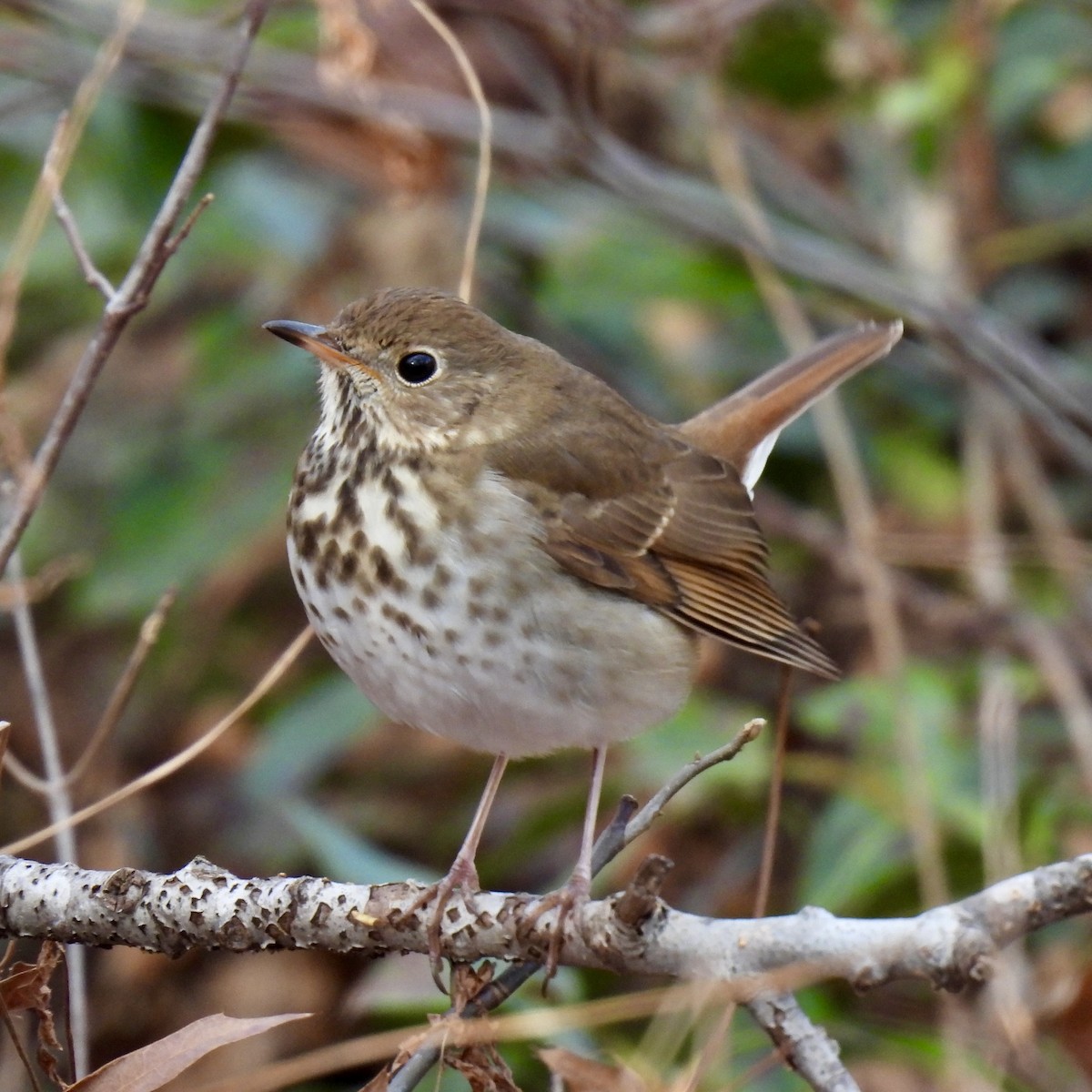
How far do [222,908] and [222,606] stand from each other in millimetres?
3007

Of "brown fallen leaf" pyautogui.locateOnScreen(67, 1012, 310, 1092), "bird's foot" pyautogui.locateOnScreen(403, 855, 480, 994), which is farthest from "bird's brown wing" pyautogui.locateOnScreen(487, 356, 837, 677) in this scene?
"brown fallen leaf" pyautogui.locateOnScreen(67, 1012, 310, 1092)

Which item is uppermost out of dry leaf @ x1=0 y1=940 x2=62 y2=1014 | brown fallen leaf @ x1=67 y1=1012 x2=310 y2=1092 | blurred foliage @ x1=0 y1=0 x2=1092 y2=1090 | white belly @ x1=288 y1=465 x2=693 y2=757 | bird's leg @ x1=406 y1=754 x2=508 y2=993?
blurred foliage @ x1=0 y1=0 x2=1092 y2=1090

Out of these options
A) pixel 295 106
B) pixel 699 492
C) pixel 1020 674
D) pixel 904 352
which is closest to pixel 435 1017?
pixel 699 492

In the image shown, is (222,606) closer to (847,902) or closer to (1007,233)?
(847,902)

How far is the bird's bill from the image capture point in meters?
2.86

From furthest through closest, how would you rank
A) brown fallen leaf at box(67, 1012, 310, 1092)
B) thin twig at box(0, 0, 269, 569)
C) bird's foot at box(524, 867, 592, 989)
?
thin twig at box(0, 0, 269, 569) < bird's foot at box(524, 867, 592, 989) < brown fallen leaf at box(67, 1012, 310, 1092)

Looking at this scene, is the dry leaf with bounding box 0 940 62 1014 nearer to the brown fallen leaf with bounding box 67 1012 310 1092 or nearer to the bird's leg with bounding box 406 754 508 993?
the brown fallen leaf with bounding box 67 1012 310 1092

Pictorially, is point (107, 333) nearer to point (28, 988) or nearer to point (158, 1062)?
point (28, 988)

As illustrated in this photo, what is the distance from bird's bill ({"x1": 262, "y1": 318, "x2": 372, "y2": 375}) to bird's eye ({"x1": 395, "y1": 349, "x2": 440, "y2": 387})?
6 centimetres

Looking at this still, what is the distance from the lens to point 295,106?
14.9ft

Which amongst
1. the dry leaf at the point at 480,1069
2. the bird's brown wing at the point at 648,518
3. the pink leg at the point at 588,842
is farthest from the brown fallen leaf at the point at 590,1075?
the bird's brown wing at the point at 648,518

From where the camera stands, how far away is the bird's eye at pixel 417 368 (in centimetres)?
297

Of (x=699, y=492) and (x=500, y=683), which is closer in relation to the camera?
(x=500, y=683)

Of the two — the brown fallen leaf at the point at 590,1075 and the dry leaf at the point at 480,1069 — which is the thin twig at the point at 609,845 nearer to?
the dry leaf at the point at 480,1069
